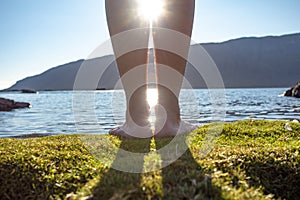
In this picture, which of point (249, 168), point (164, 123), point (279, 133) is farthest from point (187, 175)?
point (279, 133)

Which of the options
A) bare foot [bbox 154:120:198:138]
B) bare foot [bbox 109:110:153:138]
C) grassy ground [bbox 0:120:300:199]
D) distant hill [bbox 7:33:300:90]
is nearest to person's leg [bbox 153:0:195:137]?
bare foot [bbox 154:120:198:138]

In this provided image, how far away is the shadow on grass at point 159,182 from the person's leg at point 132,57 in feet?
4.32

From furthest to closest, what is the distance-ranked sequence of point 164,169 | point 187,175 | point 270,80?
point 270,80 → point 164,169 → point 187,175

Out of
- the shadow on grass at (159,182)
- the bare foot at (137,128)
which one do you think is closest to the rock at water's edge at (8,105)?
the bare foot at (137,128)

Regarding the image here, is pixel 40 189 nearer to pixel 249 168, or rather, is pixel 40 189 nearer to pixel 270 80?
pixel 249 168

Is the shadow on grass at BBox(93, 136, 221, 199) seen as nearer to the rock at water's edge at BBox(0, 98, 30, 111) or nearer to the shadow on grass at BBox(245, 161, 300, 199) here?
the shadow on grass at BBox(245, 161, 300, 199)

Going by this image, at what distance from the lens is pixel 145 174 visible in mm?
1636

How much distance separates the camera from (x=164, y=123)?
3277mm

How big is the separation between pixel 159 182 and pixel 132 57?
1.82m

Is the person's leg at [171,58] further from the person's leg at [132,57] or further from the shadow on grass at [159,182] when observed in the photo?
the shadow on grass at [159,182]

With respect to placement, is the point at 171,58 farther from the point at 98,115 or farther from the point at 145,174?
the point at 98,115

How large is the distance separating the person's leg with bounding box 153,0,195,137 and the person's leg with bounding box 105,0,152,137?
5.5 inches

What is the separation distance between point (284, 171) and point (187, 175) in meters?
0.82

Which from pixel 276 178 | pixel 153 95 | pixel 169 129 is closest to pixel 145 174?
pixel 276 178
